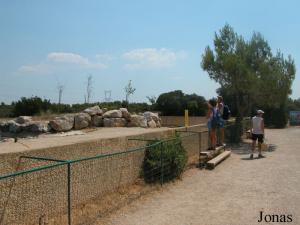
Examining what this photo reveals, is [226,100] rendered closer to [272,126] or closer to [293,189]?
[272,126]

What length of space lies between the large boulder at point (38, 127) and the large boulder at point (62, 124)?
0.30 meters

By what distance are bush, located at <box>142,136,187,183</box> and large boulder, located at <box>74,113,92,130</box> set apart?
13033 millimetres

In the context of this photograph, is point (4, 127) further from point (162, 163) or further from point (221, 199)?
point (221, 199)

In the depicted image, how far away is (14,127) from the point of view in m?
21.7

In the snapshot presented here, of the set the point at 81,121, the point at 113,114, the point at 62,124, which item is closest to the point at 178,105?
the point at 113,114

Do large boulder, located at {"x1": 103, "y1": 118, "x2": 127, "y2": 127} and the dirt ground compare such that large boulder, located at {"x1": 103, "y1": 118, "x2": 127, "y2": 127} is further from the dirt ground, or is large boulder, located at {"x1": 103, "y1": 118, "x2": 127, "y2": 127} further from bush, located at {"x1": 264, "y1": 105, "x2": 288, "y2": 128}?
bush, located at {"x1": 264, "y1": 105, "x2": 288, "y2": 128}

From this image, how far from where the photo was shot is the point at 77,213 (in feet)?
21.9

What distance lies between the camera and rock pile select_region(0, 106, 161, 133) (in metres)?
21.4

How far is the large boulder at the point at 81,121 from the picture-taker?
73.6ft

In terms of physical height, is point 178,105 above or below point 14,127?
above

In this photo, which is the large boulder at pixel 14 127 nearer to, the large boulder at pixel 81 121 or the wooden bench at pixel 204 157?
the large boulder at pixel 81 121

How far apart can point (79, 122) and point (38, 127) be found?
2.33 m

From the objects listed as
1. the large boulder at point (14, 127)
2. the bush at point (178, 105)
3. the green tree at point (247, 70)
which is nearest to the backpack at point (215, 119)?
the green tree at point (247, 70)

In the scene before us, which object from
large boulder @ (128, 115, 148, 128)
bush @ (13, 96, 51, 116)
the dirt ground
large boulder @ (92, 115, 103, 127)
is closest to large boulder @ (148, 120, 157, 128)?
large boulder @ (128, 115, 148, 128)
